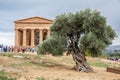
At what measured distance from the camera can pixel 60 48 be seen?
40188 mm

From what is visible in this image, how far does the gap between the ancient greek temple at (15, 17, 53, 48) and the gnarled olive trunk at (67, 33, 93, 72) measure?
158 feet

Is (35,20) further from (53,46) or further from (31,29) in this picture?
(53,46)

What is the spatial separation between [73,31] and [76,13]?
6.02ft

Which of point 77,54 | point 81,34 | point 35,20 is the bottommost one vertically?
point 77,54

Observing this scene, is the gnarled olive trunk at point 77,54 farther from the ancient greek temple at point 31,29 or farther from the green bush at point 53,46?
the ancient greek temple at point 31,29

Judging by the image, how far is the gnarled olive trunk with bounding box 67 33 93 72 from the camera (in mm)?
39688

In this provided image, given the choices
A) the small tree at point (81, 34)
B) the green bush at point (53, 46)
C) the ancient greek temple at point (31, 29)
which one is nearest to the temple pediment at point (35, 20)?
the ancient greek temple at point (31, 29)

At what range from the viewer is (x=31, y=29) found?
302ft

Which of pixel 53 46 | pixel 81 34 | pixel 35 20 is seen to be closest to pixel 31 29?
pixel 35 20

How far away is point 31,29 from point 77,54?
5213 centimetres

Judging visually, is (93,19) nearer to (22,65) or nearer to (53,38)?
(53,38)

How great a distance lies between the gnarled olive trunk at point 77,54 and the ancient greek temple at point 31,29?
4812 centimetres

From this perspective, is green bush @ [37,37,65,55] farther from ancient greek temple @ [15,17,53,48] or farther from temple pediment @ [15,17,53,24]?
temple pediment @ [15,17,53,24]

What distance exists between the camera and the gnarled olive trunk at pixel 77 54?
3969 cm
